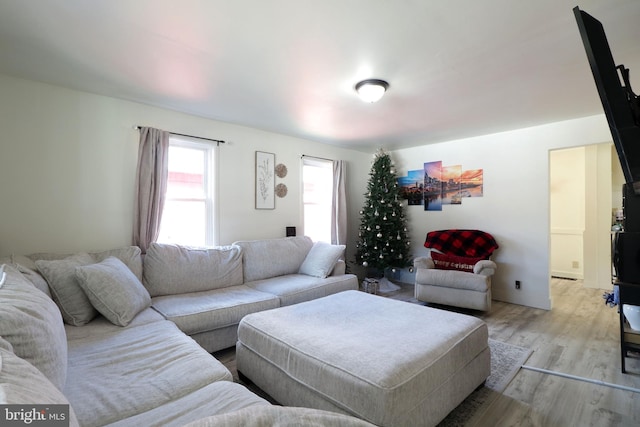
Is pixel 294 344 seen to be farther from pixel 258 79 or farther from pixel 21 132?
pixel 21 132

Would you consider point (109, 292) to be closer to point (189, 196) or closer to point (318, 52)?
point (189, 196)

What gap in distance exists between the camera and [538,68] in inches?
90.2

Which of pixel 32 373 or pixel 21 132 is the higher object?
pixel 21 132

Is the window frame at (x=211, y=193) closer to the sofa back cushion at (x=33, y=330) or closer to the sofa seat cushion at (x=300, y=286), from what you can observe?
the sofa seat cushion at (x=300, y=286)

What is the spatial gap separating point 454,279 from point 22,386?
3.84 m

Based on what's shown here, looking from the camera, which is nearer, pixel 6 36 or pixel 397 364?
pixel 397 364

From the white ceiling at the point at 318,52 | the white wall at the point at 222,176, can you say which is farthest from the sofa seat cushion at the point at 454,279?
the white ceiling at the point at 318,52

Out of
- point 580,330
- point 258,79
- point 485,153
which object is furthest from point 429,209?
point 258,79

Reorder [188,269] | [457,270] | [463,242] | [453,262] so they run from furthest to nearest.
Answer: [463,242] → [453,262] → [457,270] → [188,269]

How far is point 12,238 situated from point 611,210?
777 cm

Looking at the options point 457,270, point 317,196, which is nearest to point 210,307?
point 317,196

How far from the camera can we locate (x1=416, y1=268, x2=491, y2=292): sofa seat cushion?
11.5 ft

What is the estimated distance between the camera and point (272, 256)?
369cm

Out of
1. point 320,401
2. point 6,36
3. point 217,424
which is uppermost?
point 6,36
